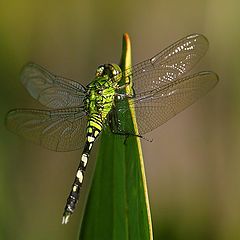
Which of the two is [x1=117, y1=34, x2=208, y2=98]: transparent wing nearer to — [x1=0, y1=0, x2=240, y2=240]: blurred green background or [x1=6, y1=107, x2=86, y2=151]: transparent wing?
[x1=6, y1=107, x2=86, y2=151]: transparent wing

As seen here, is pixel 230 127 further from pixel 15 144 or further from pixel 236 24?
pixel 15 144

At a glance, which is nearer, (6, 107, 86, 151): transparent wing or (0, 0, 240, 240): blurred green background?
(6, 107, 86, 151): transparent wing

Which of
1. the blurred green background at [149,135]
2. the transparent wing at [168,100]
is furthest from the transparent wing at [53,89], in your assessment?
the blurred green background at [149,135]

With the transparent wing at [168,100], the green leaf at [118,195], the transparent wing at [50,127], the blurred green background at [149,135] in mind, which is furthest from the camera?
the blurred green background at [149,135]

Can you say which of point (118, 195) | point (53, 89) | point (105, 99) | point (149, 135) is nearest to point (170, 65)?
point (105, 99)

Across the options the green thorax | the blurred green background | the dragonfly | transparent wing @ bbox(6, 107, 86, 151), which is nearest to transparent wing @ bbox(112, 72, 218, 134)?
the dragonfly

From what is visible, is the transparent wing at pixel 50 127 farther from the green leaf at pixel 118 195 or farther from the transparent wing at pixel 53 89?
the green leaf at pixel 118 195
